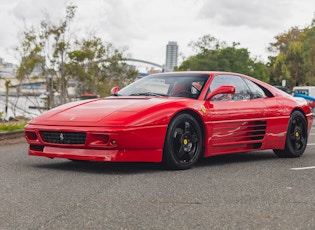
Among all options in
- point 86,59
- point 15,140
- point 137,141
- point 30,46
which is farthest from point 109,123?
point 86,59

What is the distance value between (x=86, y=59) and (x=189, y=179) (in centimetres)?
2533

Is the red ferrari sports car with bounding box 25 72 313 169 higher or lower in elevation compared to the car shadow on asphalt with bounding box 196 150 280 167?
higher

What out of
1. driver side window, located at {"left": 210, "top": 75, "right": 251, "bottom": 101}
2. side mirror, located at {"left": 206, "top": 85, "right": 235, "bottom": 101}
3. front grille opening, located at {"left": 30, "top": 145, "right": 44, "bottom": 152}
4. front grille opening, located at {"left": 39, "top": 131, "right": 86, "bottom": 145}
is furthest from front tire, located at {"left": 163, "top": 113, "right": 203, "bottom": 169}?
front grille opening, located at {"left": 30, "top": 145, "right": 44, "bottom": 152}

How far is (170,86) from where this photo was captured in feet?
24.0

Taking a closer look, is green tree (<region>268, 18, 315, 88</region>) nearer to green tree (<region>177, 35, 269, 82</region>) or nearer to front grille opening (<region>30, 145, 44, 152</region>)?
green tree (<region>177, 35, 269, 82</region>)

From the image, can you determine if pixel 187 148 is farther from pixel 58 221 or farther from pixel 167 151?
pixel 58 221

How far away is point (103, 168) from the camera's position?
263 inches

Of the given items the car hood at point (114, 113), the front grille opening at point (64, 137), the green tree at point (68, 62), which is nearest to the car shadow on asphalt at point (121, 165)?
the front grille opening at point (64, 137)

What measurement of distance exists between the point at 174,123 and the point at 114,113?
2.22ft

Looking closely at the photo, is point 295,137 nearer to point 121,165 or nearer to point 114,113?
point 121,165

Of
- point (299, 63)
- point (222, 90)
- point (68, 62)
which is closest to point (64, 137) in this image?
point (222, 90)

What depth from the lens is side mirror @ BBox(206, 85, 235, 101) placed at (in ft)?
23.1

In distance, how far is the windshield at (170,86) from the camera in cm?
716

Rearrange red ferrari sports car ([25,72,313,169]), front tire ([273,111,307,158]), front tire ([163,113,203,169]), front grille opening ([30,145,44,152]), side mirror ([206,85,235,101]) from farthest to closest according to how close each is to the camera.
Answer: front tire ([273,111,307,158]) < side mirror ([206,85,235,101]) < front grille opening ([30,145,44,152]) < front tire ([163,113,203,169]) < red ferrari sports car ([25,72,313,169])
